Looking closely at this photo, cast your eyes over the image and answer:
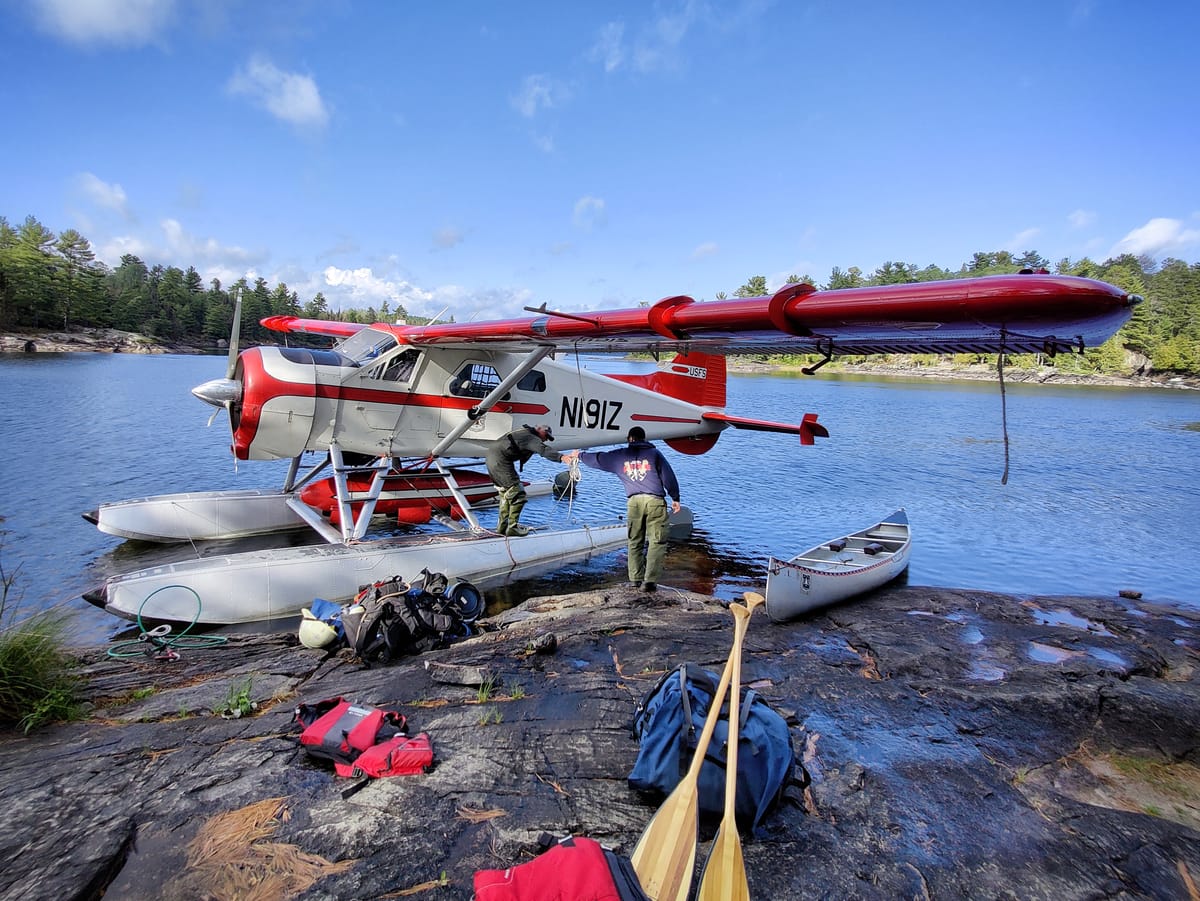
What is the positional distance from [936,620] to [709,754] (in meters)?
5.12

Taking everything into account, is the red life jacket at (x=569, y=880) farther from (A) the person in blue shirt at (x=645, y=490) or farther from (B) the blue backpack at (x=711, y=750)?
(A) the person in blue shirt at (x=645, y=490)

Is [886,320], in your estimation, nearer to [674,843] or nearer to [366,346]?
[674,843]

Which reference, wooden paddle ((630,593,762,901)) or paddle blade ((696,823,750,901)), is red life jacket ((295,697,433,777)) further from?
paddle blade ((696,823,750,901))

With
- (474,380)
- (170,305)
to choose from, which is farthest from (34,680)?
(170,305)

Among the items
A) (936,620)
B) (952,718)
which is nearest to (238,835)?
(952,718)

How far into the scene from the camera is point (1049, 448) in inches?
1024

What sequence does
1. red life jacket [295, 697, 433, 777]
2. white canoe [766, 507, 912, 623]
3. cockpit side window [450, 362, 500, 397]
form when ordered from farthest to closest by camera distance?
cockpit side window [450, 362, 500, 397] → white canoe [766, 507, 912, 623] → red life jacket [295, 697, 433, 777]

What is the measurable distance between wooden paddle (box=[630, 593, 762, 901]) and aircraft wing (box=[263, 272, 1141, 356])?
9.51 feet

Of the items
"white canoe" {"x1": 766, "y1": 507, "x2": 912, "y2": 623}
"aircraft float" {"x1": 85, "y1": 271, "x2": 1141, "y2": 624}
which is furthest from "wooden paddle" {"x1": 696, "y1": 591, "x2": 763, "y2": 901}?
"white canoe" {"x1": 766, "y1": 507, "x2": 912, "y2": 623}

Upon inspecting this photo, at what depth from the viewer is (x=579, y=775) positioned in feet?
10.9

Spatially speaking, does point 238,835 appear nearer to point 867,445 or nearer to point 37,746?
point 37,746

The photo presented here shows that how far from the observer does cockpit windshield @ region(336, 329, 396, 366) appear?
28.7 ft

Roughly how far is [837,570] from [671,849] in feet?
19.5

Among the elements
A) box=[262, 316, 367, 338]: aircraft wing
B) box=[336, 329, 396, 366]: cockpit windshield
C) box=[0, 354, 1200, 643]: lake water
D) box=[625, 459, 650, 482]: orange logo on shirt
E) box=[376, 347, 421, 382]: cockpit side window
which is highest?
box=[262, 316, 367, 338]: aircraft wing
